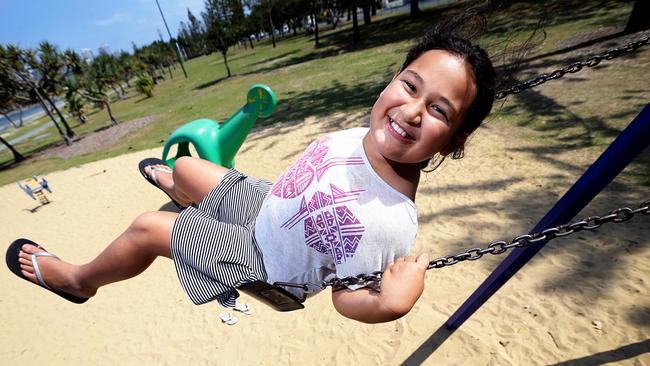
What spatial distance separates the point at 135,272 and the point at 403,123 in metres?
1.42

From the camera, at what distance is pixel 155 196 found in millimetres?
6062

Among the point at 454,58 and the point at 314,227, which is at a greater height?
the point at 454,58

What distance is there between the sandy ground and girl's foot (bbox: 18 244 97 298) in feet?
4.58

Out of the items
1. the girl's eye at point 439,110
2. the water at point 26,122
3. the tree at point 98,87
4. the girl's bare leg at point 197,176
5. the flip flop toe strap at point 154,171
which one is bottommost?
the water at point 26,122

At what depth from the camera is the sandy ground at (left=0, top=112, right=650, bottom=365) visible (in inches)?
93.6

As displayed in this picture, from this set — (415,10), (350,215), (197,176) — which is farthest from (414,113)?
(415,10)

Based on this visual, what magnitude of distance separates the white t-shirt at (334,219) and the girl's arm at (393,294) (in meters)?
0.07

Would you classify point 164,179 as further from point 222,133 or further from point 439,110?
point 439,110

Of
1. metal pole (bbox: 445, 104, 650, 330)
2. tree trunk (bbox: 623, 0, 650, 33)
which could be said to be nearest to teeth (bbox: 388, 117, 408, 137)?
metal pole (bbox: 445, 104, 650, 330)

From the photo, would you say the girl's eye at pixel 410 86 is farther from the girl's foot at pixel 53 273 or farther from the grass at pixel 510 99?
the girl's foot at pixel 53 273

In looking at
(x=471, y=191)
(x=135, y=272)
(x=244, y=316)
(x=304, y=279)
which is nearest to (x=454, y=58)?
(x=304, y=279)

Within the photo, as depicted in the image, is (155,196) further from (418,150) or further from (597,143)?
(597,143)

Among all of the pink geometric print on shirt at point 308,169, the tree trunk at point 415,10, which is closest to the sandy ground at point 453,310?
the pink geometric print on shirt at point 308,169

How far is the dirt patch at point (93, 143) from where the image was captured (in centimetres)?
1175
